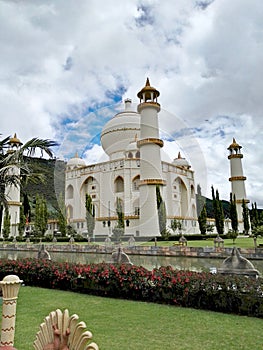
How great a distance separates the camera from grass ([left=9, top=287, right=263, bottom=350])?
3437 mm

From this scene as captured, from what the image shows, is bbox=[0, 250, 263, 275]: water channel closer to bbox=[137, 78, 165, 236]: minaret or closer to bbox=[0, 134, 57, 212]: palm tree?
bbox=[0, 134, 57, 212]: palm tree

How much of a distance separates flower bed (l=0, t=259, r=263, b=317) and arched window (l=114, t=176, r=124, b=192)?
23.8 meters

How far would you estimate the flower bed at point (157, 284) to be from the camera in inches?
182

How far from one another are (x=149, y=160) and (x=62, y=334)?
74.2ft

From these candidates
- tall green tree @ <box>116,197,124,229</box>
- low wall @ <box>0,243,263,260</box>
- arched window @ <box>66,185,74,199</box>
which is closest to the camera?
low wall @ <box>0,243,263,260</box>

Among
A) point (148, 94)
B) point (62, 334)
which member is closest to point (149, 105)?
point (148, 94)

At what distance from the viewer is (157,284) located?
5344 mm

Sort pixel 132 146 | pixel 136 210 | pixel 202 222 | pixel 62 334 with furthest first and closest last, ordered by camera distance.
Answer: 1. pixel 132 146
2. pixel 136 210
3. pixel 202 222
4. pixel 62 334

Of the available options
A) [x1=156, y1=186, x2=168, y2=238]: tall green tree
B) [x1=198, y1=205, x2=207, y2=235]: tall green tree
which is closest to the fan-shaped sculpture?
A: [x1=156, y1=186, x2=168, y2=238]: tall green tree

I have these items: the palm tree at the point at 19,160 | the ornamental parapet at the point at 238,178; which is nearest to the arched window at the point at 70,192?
the ornamental parapet at the point at 238,178

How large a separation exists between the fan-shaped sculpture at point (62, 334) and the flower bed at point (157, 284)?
12.0 ft

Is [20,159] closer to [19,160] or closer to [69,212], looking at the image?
[19,160]

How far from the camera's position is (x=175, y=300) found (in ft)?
16.7

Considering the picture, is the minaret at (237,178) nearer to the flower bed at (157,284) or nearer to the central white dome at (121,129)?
the central white dome at (121,129)
